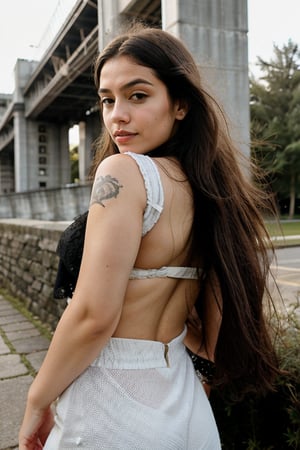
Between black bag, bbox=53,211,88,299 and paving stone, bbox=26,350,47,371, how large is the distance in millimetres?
2872

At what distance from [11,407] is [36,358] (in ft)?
3.09

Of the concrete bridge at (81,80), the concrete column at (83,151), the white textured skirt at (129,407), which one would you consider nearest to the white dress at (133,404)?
the white textured skirt at (129,407)

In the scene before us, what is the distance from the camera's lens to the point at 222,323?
1319 millimetres

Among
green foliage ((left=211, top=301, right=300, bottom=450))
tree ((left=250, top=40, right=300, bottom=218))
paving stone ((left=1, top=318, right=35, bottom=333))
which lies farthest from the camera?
tree ((left=250, top=40, right=300, bottom=218))

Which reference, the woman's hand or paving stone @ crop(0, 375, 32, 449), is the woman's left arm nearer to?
the woman's hand

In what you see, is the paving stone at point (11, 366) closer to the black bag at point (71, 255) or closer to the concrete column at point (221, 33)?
the black bag at point (71, 255)

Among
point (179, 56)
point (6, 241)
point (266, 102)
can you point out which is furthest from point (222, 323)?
point (266, 102)

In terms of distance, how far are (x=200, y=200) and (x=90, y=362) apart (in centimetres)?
51

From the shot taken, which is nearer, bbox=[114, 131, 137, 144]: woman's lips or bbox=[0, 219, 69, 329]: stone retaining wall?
bbox=[114, 131, 137, 144]: woman's lips

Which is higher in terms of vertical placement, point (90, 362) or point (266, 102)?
point (266, 102)

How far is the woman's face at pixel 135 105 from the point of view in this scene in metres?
1.13

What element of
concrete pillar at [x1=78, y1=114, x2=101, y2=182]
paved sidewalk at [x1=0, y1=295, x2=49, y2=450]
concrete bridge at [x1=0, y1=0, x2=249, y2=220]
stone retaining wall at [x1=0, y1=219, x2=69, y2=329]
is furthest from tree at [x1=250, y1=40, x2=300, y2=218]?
paved sidewalk at [x1=0, y1=295, x2=49, y2=450]

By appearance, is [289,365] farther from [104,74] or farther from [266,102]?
[266,102]

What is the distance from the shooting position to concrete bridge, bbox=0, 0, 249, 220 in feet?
23.4
